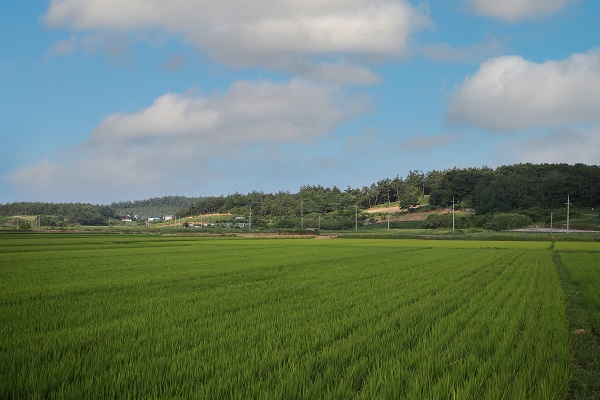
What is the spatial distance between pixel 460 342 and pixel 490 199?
354 ft

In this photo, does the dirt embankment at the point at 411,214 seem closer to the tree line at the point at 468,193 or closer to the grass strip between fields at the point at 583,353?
the tree line at the point at 468,193

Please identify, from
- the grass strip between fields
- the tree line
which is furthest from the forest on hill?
the grass strip between fields

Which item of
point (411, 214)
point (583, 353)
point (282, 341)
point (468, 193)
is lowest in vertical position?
point (583, 353)

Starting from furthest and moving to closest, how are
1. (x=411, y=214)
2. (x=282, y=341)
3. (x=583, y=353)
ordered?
(x=411, y=214)
(x=583, y=353)
(x=282, y=341)

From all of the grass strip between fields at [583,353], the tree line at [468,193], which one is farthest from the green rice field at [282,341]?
the tree line at [468,193]

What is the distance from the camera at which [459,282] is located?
14156 mm

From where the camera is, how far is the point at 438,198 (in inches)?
4574

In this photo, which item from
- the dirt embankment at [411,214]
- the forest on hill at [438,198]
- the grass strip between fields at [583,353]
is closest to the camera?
the grass strip between fields at [583,353]

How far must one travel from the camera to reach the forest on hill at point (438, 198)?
325ft

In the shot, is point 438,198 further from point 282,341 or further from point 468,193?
point 282,341

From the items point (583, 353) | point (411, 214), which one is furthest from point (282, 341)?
point (411, 214)

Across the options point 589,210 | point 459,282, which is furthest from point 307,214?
point 459,282

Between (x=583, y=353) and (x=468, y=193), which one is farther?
(x=468, y=193)

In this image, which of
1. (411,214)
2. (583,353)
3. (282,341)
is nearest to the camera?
(282,341)
